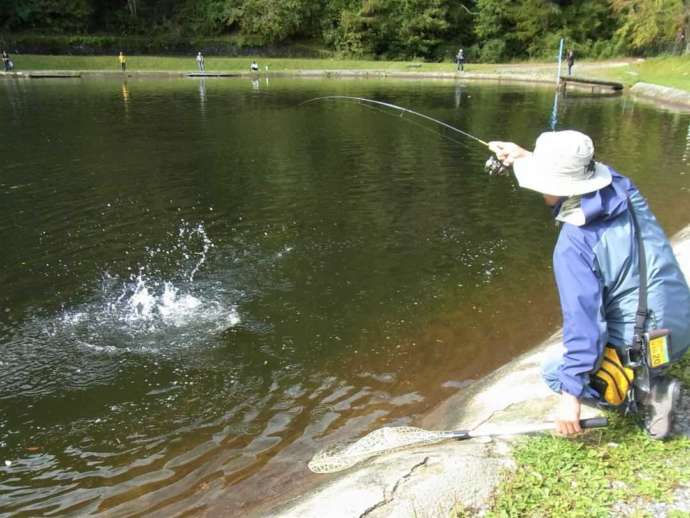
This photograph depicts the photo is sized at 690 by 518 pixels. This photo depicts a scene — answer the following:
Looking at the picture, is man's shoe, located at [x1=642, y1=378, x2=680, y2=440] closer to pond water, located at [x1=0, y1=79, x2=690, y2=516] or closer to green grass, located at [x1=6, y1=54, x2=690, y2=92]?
pond water, located at [x1=0, y1=79, x2=690, y2=516]

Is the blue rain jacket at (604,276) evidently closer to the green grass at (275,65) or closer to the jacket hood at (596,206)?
the jacket hood at (596,206)

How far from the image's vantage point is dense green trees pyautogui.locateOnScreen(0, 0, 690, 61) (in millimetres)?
59094

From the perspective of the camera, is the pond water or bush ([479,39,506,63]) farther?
bush ([479,39,506,63])

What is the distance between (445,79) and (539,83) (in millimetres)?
7826

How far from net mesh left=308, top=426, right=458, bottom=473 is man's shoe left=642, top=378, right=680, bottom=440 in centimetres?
137

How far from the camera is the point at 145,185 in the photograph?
14461 mm

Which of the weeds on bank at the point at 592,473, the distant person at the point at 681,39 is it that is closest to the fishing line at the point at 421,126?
the weeds on bank at the point at 592,473

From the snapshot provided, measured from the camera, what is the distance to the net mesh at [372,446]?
4598 mm

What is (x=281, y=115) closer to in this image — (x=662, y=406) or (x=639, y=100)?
(x=639, y=100)

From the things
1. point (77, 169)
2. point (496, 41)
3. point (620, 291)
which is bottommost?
point (77, 169)

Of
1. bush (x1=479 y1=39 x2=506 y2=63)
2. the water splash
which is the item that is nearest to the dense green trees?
bush (x1=479 y1=39 x2=506 y2=63)

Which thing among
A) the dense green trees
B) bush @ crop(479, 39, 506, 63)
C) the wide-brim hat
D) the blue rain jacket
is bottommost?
the blue rain jacket

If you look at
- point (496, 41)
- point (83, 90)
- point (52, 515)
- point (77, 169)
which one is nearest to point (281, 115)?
point (77, 169)

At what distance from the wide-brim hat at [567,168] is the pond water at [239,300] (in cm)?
320
